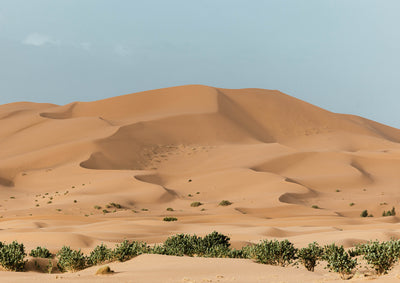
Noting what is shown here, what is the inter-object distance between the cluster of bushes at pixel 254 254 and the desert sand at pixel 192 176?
711 mm

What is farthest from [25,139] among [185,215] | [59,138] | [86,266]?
[86,266]

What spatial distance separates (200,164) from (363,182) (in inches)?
683

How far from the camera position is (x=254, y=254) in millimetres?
13680

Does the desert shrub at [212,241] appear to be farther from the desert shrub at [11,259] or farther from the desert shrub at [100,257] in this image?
the desert shrub at [11,259]

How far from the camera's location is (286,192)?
45625 mm

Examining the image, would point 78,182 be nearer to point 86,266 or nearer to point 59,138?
point 59,138

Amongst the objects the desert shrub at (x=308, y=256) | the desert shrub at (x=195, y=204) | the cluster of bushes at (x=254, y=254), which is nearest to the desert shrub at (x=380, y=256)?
the cluster of bushes at (x=254, y=254)

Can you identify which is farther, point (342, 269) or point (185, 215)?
point (185, 215)

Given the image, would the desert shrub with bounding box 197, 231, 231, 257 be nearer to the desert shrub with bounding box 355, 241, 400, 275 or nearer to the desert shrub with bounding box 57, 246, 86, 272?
the desert shrub with bounding box 57, 246, 86, 272

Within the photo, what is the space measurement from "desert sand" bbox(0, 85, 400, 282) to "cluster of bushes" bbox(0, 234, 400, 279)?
0.71 metres

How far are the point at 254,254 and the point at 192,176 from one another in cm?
4231

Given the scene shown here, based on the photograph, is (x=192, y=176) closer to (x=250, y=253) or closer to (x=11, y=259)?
(x=250, y=253)

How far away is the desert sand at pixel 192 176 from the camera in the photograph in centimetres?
2055

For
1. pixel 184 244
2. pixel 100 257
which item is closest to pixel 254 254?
pixel 184 244
